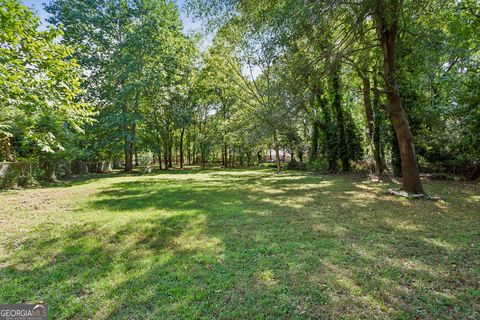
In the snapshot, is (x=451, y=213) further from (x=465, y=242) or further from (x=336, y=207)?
(x=336, y=207)

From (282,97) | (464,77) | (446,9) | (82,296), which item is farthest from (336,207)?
(464,77)

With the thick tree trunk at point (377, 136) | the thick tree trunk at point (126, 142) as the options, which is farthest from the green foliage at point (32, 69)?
the thick tree trunk at point (377, 136)

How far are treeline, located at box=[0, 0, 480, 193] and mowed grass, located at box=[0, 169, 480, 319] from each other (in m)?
2.61

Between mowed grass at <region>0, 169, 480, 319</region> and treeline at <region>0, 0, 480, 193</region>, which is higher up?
treeline at <region>0, 0, 480, 193</region>

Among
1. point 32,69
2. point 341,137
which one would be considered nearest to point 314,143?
point 341,137

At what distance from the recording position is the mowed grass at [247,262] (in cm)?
229

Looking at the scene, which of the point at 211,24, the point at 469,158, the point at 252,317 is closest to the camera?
the point at 252,317

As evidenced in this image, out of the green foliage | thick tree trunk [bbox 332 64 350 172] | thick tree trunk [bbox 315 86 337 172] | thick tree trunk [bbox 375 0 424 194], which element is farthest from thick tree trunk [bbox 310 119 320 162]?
the green foliage

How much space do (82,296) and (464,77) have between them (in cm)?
1152

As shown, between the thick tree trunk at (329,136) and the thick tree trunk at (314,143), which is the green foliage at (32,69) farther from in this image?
the thick tree trunk at (314,143)

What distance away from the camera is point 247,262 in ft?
10.5

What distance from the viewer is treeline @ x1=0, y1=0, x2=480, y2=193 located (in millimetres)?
5543

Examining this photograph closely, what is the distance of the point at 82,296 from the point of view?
2.53 metres

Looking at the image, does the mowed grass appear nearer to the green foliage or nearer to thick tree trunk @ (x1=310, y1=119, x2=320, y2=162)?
the green foliage
